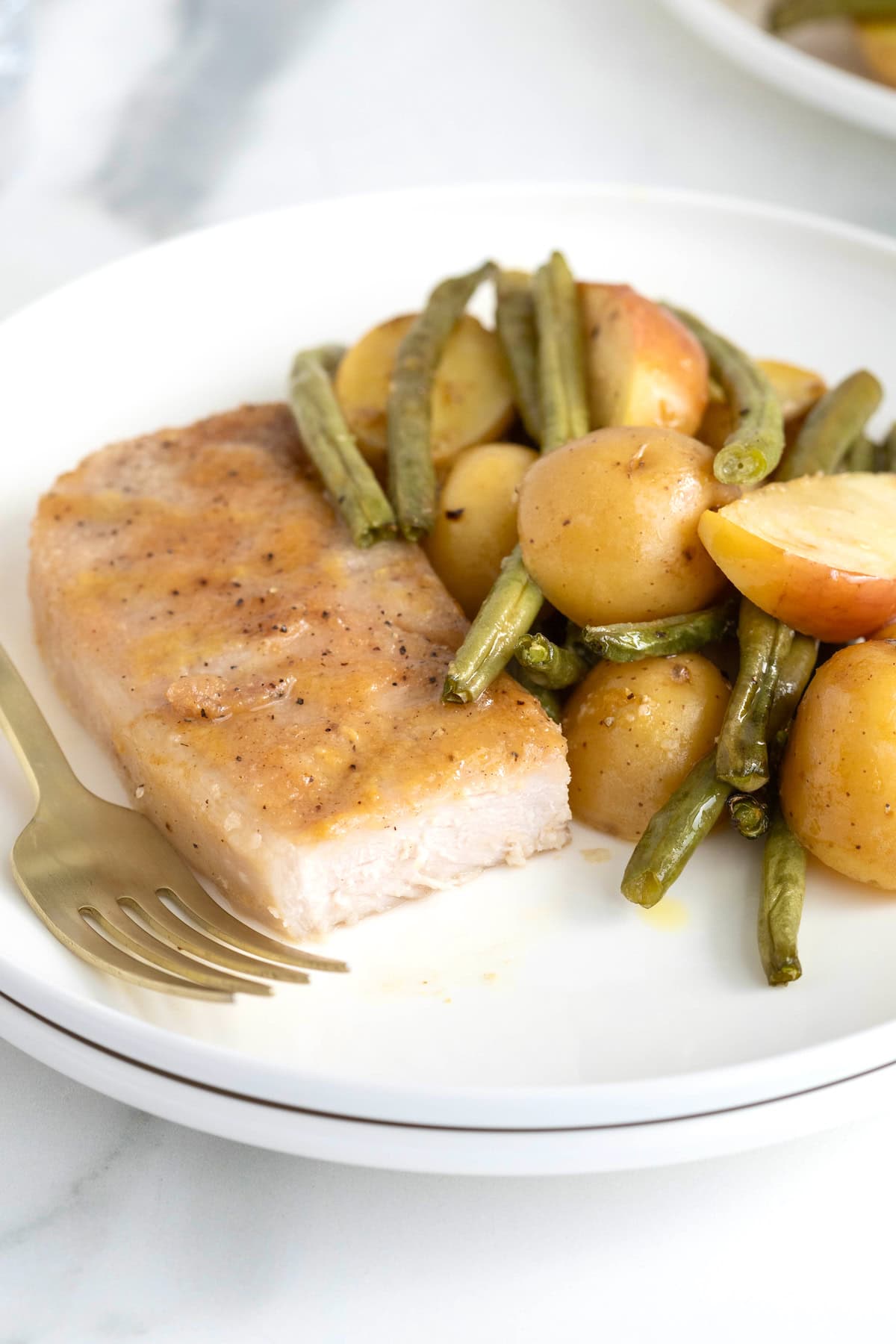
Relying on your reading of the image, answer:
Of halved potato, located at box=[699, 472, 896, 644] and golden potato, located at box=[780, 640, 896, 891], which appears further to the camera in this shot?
halved potato, located at box=[699, 472, 896, 644]

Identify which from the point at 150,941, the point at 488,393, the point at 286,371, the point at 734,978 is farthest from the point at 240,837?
the point at 286,371

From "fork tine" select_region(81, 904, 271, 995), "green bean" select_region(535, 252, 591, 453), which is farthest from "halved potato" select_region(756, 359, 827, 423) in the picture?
"fork tine" select_region(81, 904, 271, 995)

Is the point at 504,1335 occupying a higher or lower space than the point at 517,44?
lower

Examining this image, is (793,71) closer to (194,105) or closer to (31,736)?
(194,105)

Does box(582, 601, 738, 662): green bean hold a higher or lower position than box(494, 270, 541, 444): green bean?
lower

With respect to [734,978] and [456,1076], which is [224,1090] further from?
[734,978]

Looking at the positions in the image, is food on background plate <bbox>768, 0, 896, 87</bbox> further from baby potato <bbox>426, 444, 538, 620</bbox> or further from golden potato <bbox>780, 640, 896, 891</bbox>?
golden potato <bbox>780, 640, 896, 891</bbox>

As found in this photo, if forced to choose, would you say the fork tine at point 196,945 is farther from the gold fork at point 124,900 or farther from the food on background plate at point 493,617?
the food on background plate at point 493,617
